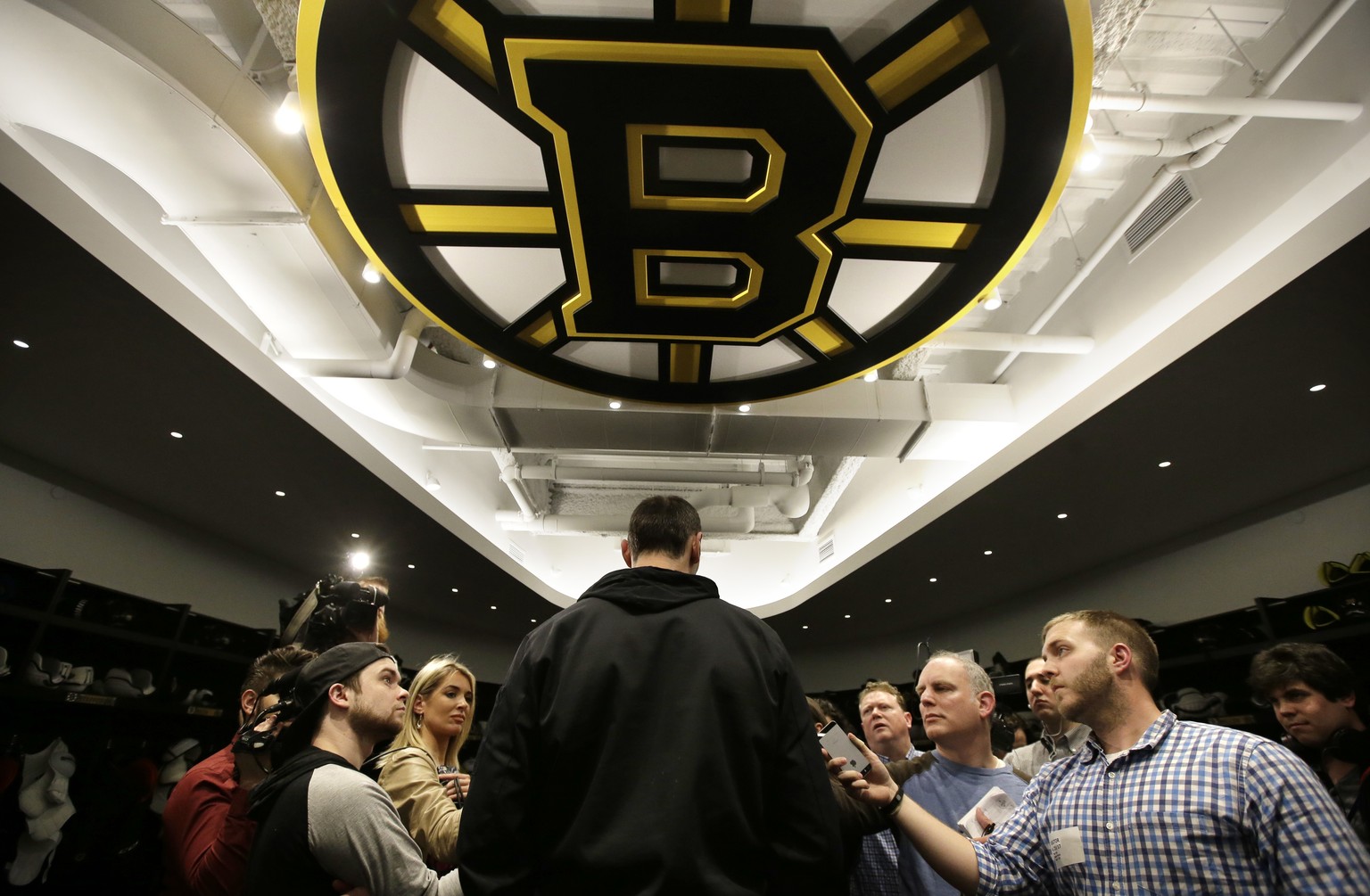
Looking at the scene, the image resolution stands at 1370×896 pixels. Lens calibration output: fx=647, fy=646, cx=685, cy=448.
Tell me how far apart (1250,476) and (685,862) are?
668 cm

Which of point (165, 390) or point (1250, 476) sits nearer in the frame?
point (165, 390)

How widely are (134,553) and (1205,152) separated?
9.46m

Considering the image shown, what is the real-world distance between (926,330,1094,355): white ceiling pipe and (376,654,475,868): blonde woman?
3764 millimetres

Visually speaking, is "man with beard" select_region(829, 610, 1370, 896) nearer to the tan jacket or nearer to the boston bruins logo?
the tan jacket

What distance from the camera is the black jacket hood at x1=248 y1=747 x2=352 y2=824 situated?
155 centimetres

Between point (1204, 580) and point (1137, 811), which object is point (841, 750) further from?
point (1204, 580)

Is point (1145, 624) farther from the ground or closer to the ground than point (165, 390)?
closer to the ground

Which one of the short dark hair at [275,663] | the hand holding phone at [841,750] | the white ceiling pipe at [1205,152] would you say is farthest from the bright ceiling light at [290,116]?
the white ceiling pipe at [1205,152]

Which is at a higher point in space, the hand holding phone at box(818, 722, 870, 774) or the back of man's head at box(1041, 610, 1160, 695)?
the back of man's head at box(1041, 610, 1160, 695)

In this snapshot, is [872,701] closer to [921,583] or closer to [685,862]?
[685,862]

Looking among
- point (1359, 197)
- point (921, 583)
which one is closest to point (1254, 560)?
point (921, 583)

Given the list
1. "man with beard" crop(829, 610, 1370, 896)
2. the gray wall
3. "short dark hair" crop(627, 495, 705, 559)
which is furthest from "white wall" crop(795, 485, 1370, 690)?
"short dark hair" crop(627, 495, 705, 559)

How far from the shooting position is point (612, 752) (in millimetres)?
1264

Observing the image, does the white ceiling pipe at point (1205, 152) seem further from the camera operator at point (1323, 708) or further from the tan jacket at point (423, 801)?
the tan jacket at point (423, 801)
